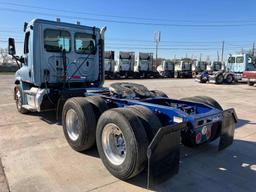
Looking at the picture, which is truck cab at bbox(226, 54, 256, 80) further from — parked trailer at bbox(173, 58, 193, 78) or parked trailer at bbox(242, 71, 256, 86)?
parked trailer at bbox(173, 58, 193, 78)

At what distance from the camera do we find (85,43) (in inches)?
287

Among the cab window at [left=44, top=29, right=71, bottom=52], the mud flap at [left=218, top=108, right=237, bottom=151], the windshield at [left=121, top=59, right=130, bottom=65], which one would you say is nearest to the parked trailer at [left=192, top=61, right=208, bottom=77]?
the windshield at [left=121, top=59, right=130, bottom=65]

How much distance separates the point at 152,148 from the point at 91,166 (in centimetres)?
142

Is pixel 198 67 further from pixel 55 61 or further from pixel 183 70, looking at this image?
pixel 55 61

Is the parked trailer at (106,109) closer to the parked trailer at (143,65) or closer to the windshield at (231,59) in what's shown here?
the windshield at (231,59)

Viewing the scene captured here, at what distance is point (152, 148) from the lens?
10.1ft

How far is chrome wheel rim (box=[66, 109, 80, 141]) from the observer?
16.1 ft

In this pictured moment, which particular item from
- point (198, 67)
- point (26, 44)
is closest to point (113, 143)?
point (26, 44)

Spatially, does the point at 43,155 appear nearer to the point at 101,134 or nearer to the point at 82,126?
the point at 82,126

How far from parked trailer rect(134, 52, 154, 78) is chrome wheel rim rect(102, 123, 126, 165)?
1150 inches

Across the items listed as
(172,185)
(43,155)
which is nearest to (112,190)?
(172,185)

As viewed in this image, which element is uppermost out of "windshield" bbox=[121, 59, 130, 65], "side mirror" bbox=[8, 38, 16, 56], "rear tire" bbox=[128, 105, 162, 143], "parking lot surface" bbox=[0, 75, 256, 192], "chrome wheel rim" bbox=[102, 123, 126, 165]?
"windshield" bbox=[121, 59, 130, 65]

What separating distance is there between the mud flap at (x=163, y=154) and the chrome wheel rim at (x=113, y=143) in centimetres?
80

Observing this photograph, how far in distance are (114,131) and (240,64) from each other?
79.9ft
